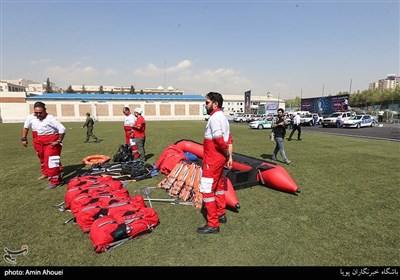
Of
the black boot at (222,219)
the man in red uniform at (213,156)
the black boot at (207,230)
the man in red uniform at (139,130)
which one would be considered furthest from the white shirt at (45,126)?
the black boot at (222,219)

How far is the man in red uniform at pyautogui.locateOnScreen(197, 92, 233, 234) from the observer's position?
3.35 metres

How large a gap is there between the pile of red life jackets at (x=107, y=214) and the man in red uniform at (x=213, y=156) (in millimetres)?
978

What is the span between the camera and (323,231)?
11.7 feet

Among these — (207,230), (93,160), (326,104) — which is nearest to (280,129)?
(207,230)

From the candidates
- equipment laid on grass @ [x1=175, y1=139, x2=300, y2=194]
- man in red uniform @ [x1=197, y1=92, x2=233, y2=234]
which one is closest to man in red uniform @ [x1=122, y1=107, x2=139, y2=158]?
equipment laid on grass @ [x1=175, y1=139, x2=300, y2=194]

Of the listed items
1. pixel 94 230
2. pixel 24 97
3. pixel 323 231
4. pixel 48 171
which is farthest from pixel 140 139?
pixel 24 97

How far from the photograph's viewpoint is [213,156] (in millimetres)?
3416

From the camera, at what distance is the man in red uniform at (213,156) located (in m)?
3.35

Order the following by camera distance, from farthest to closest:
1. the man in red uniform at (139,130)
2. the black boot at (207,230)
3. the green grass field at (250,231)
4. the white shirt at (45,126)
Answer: the man in red uniform at (139,130)
the white shirt at (45,126)
the black boot at (207,230)
the green grass field at (250,231)

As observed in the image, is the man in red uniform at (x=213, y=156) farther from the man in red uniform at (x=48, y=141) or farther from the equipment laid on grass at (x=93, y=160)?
the equipment laid on grass at (x=93, y=160)

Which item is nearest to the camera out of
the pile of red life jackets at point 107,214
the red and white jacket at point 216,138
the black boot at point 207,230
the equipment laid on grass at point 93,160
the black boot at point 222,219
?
the pile of red life jackets at point 107,214

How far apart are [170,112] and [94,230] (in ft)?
181

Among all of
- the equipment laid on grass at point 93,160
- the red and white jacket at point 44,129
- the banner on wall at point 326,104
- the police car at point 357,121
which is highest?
the banner on wall at point 326,104

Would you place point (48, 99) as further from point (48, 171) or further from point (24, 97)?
point (48, 171)
